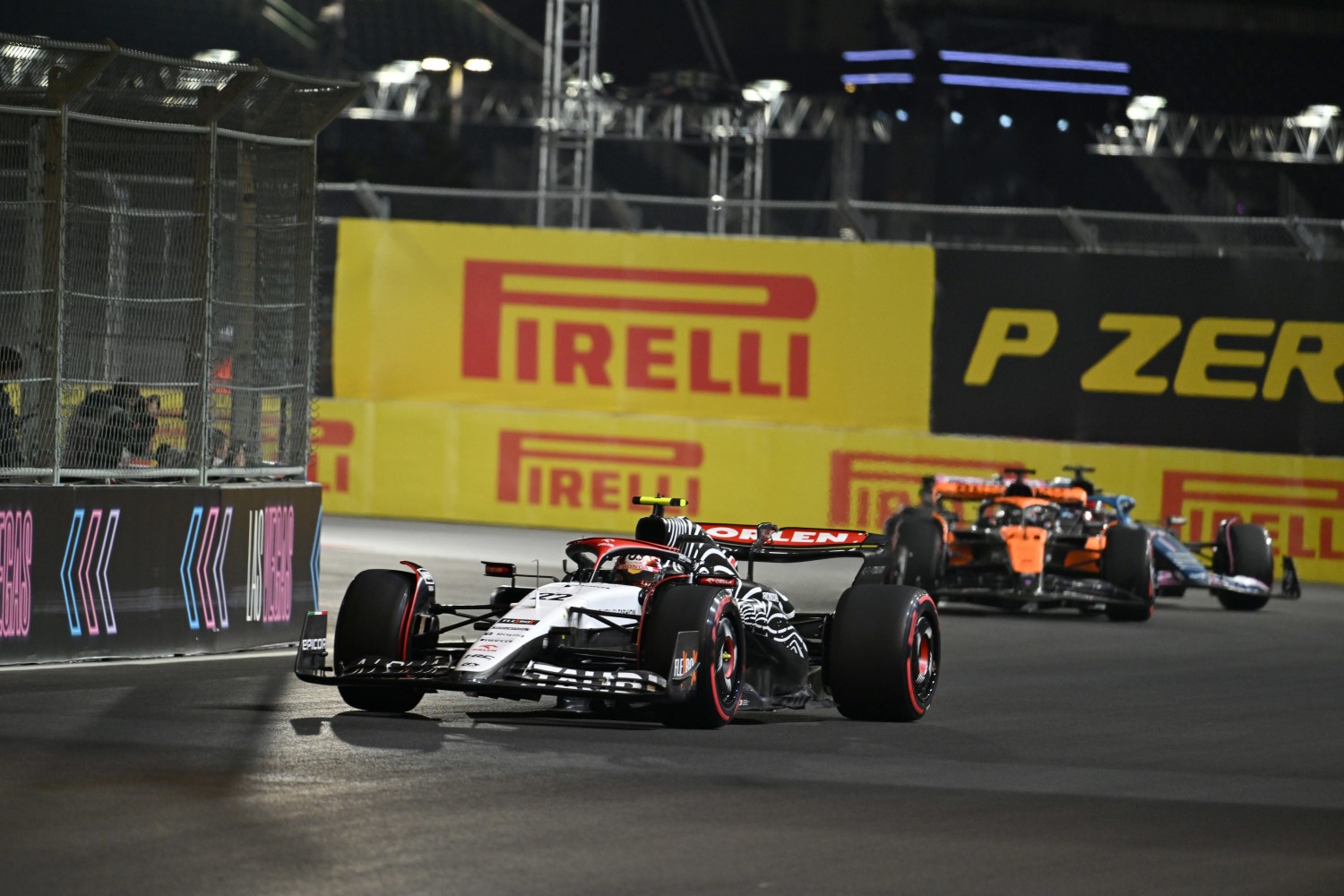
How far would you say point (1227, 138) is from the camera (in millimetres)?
47250

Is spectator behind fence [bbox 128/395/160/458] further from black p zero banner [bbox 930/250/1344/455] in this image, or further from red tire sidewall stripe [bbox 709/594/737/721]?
black p zero banner [bbox 930/250/1344/455]

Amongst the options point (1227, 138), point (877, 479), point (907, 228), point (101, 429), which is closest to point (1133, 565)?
point (877, 479)

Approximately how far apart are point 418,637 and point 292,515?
3759 mm

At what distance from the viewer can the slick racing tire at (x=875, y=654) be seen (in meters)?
10.9

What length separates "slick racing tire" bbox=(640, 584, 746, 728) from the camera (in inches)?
400

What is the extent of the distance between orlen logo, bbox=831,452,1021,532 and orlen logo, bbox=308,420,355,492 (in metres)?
5.91

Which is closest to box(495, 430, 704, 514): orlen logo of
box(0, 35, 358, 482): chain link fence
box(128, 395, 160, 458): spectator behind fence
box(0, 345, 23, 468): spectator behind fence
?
box(0, 35, 358, 482): chain link fence

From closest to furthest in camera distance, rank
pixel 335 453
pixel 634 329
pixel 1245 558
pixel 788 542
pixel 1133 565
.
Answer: pixel 788 542
pixel 1133 565
pixel 1245 558
pixel 634 329
pixel 335 453

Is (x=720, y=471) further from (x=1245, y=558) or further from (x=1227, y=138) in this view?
(x=1227, y=138)

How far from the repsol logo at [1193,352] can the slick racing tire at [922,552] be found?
5.50 meters

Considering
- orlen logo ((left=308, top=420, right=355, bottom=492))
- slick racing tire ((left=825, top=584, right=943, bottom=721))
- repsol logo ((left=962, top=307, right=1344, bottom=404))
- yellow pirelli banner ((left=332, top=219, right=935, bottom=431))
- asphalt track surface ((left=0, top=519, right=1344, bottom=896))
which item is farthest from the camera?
orlen logo ((left=308, top=420, right=355, bottom=492))

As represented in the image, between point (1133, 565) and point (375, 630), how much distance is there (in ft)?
28.4

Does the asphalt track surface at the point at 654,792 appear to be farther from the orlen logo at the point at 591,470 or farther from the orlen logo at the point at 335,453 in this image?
the orlen logo at the point at 335,453

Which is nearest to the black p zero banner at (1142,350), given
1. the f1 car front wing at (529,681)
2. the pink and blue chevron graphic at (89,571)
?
the pink and blue chevron graphic at (89,571)
